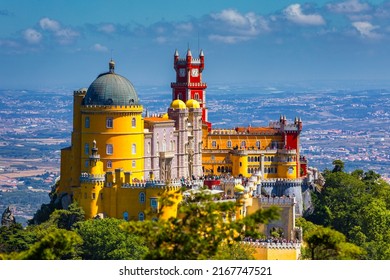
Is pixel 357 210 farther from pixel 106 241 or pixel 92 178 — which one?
pixel 106 241

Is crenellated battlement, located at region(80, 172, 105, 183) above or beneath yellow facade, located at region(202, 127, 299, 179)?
beneath

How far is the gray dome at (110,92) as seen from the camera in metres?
101

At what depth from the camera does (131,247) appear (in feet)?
284

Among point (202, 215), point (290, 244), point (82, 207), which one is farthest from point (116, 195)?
point (202, 215)

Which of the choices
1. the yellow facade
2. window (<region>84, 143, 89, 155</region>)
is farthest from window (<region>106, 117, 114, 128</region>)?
the yellow facade

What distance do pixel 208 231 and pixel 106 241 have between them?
1531 inches

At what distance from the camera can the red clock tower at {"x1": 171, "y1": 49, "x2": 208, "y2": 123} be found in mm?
127938

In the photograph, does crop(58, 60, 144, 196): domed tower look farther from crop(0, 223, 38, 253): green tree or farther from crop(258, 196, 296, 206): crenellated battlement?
crop(258, 196, 296, 206): crenellated battlement

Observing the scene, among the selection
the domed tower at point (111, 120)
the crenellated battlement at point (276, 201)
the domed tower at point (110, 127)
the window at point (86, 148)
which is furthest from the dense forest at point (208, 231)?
the domed tower at point (111, 120)

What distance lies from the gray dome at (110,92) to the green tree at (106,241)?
13147 millimetres

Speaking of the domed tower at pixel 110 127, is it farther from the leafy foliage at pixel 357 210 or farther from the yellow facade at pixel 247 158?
the leafy foliage at pixel 357 210

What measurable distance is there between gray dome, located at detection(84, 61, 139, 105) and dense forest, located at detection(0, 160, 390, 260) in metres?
9.95

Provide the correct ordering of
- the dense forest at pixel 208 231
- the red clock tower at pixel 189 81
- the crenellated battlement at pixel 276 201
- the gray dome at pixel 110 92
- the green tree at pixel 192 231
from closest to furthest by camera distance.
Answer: the green tree at pixel 192 231, the dense forest at pixel 208 231, the crenellated battlement at pixel 276 201, the gray dome at pixel 110 92, the red clock tower at pixel 189 81
